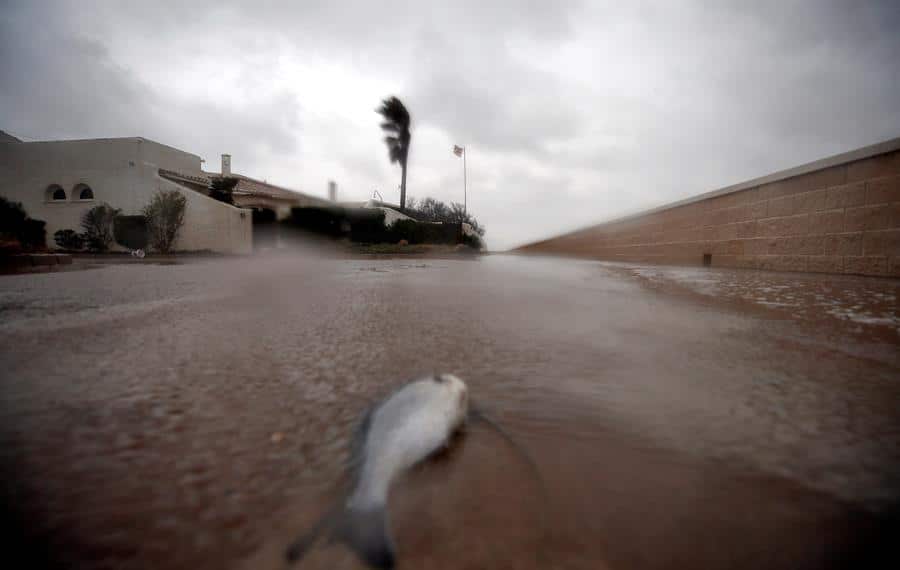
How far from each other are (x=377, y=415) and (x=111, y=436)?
386 millimetres

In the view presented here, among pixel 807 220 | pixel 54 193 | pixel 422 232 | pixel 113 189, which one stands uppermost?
pixel 113 189

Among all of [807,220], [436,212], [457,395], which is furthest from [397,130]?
[457,395]

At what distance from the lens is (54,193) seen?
48.4 feet

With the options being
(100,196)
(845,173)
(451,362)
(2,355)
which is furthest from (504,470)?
(100,196)

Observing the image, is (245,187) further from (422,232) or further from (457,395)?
(457,395)

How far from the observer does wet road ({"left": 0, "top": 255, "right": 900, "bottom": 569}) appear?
38cm

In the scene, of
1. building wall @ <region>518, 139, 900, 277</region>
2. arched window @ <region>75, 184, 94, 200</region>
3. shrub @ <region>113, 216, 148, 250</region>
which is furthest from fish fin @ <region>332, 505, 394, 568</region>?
arched window @ <region>75, 184, 94, 200</region>

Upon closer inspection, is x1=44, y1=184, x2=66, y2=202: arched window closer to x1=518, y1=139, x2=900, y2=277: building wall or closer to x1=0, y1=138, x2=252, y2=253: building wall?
x1=0, y1=138, x2=252, y2=253: building wall

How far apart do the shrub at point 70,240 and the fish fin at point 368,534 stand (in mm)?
17785

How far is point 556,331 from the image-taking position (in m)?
1.34

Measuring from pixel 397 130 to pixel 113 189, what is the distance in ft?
42.9

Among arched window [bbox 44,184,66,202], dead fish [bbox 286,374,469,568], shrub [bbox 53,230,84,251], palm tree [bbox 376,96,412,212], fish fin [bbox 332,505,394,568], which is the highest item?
palm tree [bbox 376,96,412,212]

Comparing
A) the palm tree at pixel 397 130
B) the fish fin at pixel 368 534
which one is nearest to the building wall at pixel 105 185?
the palm tree at pixel 397 130

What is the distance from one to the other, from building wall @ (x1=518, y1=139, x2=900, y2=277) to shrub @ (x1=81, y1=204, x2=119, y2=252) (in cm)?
1698
